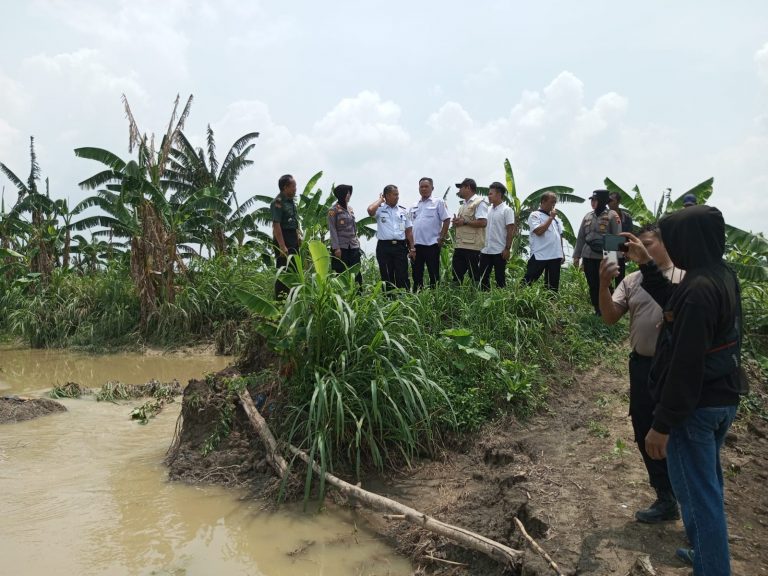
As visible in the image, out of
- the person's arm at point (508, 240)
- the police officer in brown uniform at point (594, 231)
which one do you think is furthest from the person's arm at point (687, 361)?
the person's arm at point (508, 240)

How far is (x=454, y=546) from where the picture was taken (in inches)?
138

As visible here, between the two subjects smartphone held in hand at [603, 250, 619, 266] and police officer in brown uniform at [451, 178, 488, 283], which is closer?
smartphone held in hand at [603, 250, 619, 266]

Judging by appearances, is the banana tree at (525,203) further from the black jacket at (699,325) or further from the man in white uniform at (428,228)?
the black jacket at (699,325)

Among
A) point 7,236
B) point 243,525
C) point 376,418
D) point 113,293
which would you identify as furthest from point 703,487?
point 7,236

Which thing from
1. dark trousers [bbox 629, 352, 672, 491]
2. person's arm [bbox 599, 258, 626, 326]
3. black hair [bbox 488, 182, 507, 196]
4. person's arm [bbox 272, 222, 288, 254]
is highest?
black hair [bbox 488, 182, 507, 196]

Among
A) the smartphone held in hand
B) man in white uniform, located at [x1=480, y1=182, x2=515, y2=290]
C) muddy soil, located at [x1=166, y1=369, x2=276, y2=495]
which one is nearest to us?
the smartphone held in hand

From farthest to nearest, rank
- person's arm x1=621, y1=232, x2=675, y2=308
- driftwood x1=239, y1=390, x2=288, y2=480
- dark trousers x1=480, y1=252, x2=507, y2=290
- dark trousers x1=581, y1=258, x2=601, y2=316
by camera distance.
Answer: dark trousers x1=480, y1=252, x2=507, y2=290 → dark trousers x1=581, y1=258, x2=601, y2=316 → driftwood x1=239, y1=390, x2=288, y2=480 → person's arm x1=621, y1=232, x2=675, y2=308

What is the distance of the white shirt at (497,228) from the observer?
24.9 feet

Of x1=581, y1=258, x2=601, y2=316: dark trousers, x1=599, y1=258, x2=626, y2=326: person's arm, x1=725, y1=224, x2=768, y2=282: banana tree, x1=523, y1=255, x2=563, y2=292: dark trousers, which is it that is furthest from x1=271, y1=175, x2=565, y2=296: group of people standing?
x1=599, y1=258, x2=626, y2=326: person's arm

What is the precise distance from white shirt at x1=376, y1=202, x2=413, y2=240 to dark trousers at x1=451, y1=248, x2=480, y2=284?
76 cm

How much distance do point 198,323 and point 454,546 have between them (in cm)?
929

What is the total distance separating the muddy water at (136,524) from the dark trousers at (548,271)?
15.5 ft

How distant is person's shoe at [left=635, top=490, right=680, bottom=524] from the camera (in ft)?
11.3

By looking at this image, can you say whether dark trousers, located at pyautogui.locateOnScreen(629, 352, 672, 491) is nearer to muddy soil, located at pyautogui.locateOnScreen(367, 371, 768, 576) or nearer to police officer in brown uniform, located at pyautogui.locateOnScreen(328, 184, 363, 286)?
muddy soil, located at pyautogui.locateOnScreen(367, 371, 768, 576)
